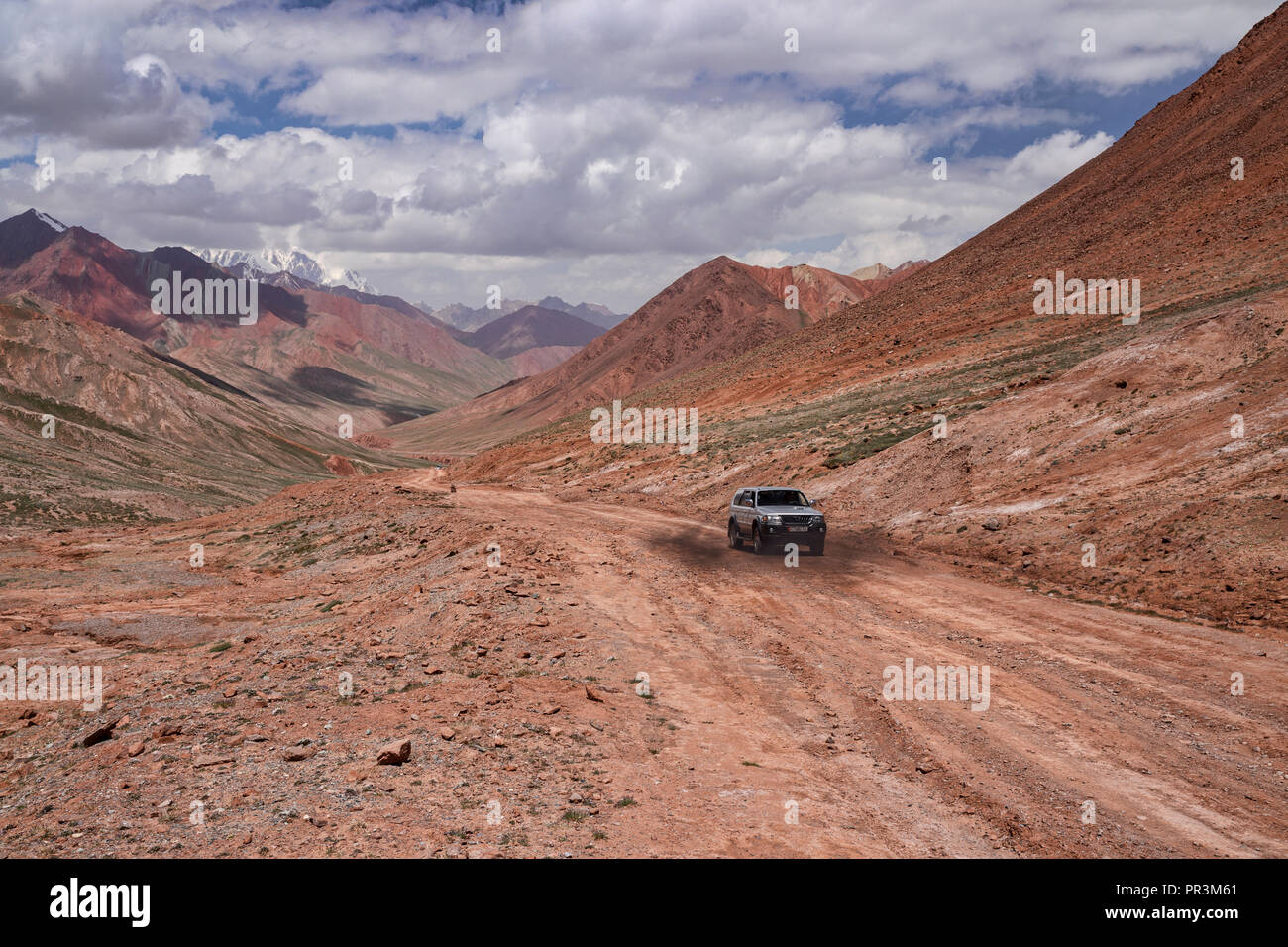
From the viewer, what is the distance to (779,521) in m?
22.8

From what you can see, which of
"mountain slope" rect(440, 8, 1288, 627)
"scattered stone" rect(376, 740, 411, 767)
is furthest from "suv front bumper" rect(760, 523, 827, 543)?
"scattered stone" rect(376, 740, 411, 767)

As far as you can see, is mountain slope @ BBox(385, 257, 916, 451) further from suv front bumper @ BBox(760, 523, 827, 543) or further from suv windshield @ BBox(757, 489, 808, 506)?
suv front bumper @ BBox(760, 523, 827, 543)

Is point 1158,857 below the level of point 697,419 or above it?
below

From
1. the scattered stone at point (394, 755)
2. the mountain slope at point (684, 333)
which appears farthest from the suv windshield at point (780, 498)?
the mountain slope at point (684, 333)

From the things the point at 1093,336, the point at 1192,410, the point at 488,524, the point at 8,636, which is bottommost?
the point at 8,636

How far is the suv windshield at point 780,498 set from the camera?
2400cm

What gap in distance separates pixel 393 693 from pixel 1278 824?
10.3m

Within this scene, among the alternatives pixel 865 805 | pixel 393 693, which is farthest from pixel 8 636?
pixel 865 805

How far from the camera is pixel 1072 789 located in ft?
28.6

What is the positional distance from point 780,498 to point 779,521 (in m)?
1.54

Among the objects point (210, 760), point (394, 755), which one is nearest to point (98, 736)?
point (210, 760)

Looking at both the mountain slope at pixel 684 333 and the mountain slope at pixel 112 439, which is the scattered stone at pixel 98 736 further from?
the mountain slope at pixel 684 333

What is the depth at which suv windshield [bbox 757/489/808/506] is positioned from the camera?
945 inches

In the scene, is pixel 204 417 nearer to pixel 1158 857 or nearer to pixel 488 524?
pixel 488 524
